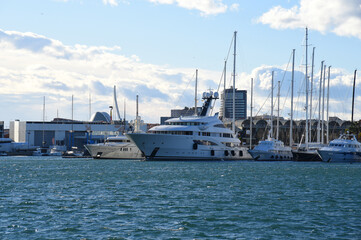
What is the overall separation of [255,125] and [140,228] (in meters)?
171

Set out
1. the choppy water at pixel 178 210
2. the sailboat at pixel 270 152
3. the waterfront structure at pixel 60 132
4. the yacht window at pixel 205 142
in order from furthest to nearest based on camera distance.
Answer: the waterfront structure at pixel 60 132, the sailboat at pixel 270 152, the yacht window at pixel 205 142, the choppy water at pixel 178 210

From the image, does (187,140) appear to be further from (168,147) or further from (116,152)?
(116,152)

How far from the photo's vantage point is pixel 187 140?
90.3 metres

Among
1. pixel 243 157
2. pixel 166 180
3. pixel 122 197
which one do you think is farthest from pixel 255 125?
pixel 122 197

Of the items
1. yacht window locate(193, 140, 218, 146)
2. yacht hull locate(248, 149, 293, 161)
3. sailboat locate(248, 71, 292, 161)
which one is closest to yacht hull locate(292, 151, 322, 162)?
sailboat locate(248, 71, 292, 161)

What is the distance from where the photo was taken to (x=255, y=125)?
19438 centimetres

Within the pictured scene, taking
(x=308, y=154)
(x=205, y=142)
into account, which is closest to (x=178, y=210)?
(x=205, y=142)

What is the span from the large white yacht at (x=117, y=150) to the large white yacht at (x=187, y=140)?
13477 mm

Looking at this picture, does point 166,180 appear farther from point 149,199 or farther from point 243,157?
point 243,157

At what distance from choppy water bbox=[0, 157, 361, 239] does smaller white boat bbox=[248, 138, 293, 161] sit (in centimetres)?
5360

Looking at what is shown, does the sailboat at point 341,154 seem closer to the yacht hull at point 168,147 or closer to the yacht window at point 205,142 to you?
the yacht window at point 205,142

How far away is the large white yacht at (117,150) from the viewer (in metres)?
105

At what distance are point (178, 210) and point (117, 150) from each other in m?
77.2

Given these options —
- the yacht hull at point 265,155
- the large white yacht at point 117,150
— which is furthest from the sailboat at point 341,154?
the large white yacht at point 117,150
